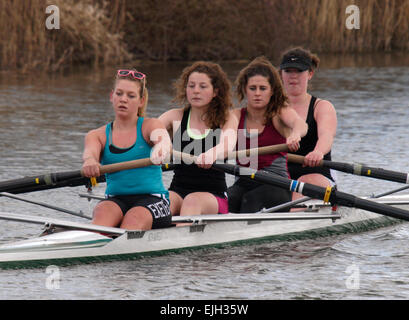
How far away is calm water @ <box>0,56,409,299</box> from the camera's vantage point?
18.8 ft

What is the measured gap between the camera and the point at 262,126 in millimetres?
7137

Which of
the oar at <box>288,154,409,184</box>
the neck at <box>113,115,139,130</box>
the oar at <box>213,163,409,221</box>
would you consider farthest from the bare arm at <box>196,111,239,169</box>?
the oar at <box>288,154,409,184</box>

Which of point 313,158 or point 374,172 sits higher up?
point 313,158

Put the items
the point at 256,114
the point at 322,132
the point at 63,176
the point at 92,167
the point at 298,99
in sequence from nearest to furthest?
1. the point at 92,167
2. the point at 63,176
3. the point at 256,114
4. the point at 322,132
5. the point at 298,99

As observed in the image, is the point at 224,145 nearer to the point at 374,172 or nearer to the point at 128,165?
the point at 128,165

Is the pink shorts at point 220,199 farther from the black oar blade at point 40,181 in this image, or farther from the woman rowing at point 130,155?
the black oar blade at point 40,181

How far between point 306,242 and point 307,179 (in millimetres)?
565

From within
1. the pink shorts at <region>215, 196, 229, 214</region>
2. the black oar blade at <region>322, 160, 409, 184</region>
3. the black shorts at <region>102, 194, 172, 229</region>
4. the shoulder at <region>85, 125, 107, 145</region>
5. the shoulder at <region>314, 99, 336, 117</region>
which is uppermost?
the shoulder at <region>314, 99, 336, 117</region>

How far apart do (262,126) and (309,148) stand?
568 millimetres

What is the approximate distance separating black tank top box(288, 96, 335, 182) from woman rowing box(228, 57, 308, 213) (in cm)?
34

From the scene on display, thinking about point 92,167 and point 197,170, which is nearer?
point 92,167

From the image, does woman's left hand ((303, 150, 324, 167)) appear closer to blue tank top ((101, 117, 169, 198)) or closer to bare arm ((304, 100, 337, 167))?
bare arm ((304, 100, 337, 167))

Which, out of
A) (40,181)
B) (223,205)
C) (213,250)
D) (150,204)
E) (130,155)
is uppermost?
(130,155)

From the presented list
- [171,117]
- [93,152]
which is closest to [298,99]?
[171,117]
